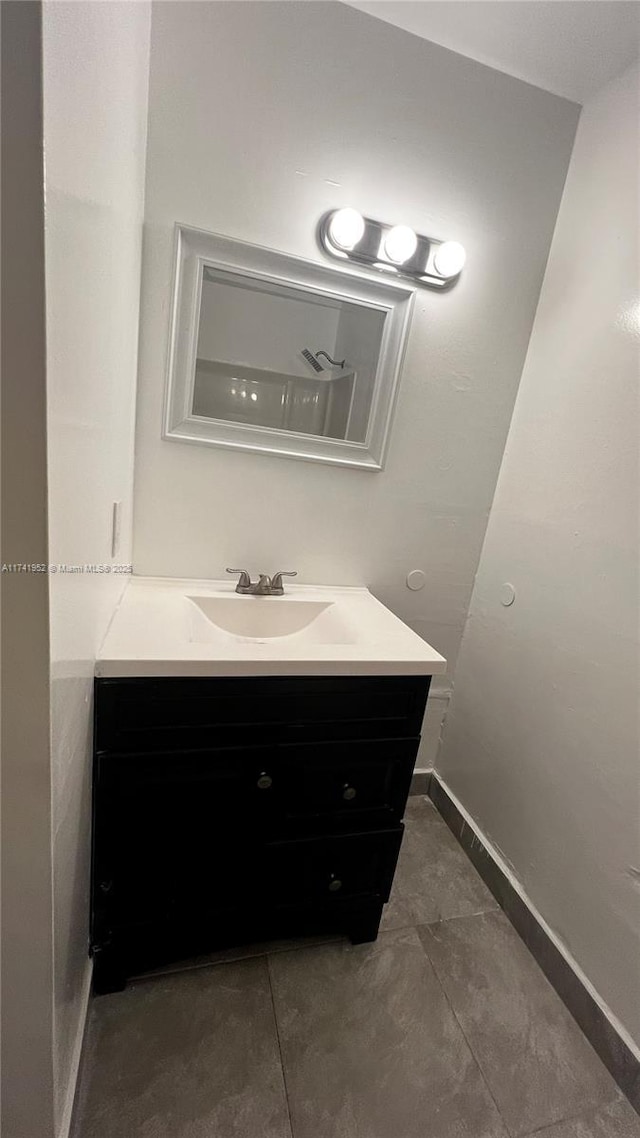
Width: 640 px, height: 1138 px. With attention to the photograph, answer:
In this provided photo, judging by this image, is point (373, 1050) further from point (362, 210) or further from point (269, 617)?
point (362, 210)

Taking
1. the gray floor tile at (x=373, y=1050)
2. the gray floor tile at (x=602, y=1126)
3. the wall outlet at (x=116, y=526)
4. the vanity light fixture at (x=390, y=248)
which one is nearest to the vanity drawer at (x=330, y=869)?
the gray floor tile at (x=373, y=1050)

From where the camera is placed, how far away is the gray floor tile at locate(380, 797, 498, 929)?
1362 mm

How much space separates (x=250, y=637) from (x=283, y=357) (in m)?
0.78

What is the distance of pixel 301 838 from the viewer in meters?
1.08

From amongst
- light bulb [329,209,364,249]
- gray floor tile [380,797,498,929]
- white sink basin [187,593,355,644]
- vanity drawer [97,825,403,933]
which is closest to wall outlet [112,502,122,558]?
white sink basin [187,593,355,644]

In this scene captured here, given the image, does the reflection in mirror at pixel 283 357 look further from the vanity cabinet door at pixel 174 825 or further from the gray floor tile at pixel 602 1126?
the gray floor tile at pixel 602 1126

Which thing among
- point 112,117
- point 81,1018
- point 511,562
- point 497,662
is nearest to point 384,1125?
point 81,1018

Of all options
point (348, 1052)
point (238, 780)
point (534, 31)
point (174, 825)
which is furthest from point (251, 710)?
point (534, 31)

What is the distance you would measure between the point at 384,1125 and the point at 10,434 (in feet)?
4.63

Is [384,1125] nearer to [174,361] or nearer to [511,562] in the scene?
[511,562]

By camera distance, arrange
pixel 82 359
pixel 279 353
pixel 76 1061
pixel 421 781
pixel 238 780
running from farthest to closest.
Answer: pixel 421 781 → pixel 279 353 → pixel 238 780 → pixel 76 1061 → pixel 82 359

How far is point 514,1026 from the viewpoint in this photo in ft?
3.65

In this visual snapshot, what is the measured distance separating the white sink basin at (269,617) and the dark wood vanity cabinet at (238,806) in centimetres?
27

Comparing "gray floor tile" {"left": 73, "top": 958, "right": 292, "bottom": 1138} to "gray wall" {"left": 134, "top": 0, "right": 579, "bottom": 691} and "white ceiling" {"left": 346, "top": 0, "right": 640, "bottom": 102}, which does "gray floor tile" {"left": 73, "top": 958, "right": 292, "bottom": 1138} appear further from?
"white ceiling" {"left": 346, "top": 0, "right": 640, "bottom": 102}
